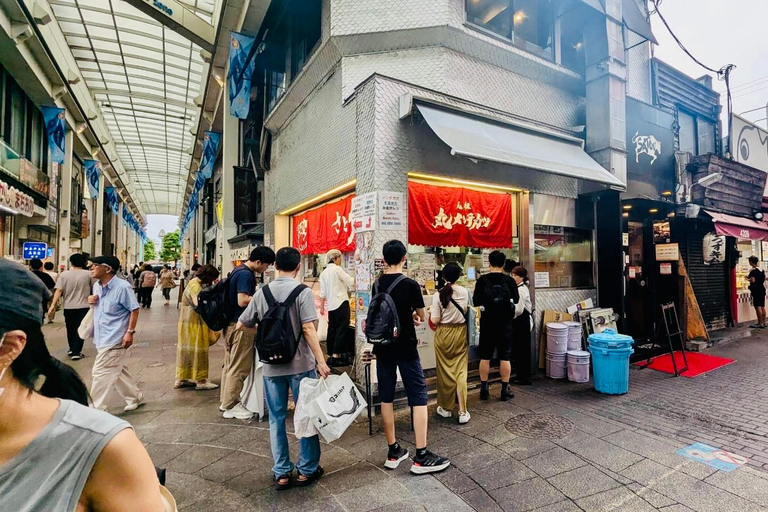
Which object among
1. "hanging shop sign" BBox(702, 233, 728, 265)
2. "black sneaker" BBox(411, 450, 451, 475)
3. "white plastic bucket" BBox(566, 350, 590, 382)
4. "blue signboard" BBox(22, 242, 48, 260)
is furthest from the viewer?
"blue signboard" BBox(22, 242, 48, 260)

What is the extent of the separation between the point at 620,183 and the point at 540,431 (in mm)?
4701

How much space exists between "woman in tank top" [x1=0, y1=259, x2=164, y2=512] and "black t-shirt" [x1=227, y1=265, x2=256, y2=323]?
3.84m

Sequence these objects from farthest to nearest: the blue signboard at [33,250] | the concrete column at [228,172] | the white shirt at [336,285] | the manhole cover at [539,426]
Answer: the concrete column at [228,172] → the blue signboard at [33,250] → the white shirt at [336,285] → the manhole cover at [539,426]

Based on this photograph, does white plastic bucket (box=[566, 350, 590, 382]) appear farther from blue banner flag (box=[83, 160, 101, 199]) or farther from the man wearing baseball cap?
blue banner flag (box=[83, 160, 101, 199])

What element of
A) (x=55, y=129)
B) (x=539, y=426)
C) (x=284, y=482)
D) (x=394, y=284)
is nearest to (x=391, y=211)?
(x=394, y=284)

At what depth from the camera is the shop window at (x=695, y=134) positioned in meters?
9.85

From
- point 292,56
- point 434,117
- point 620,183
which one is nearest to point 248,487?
point 434,117

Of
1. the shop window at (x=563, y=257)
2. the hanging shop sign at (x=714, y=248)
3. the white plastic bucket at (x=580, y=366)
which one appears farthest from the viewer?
the hanging shop sign at (x=714, y=248)

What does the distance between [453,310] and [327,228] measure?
3.73 metres

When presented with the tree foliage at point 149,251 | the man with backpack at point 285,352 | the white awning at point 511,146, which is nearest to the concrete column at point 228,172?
the white awning at point 511,146

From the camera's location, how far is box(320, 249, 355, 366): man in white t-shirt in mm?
7109

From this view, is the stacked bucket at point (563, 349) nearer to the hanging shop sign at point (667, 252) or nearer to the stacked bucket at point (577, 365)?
the stacked bucket at point (577, 365)

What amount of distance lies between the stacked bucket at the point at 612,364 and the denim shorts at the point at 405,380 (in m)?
3.59

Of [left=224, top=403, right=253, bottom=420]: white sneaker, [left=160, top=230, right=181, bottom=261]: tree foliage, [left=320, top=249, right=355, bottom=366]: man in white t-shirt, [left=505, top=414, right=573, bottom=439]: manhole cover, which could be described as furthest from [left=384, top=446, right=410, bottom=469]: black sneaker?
[left=160, top=230, right=181, bottom=261]: tree foliage
